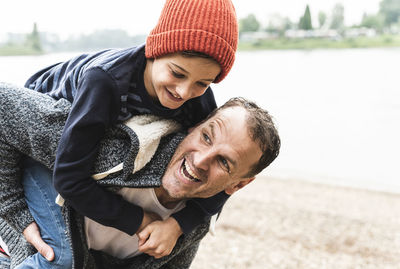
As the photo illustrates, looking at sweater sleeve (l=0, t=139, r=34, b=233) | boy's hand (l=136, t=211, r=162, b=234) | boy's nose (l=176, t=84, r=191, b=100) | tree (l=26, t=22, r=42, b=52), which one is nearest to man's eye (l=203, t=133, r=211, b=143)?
boy's nose (l=176, t=84, r=191, b=100)

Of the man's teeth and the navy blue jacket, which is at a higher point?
the navy blue jacket

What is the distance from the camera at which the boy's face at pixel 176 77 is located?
196 cm

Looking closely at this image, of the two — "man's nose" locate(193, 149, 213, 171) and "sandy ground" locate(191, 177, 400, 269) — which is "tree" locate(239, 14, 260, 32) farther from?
"man's nose" locate(193, 149, 213, 171)

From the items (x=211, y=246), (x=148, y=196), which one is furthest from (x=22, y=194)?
(x=211, y=246)

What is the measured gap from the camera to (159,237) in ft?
6.52

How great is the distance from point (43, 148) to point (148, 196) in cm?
59

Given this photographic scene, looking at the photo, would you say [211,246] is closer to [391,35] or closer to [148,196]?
[148,196]

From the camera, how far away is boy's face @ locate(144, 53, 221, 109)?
1962mm

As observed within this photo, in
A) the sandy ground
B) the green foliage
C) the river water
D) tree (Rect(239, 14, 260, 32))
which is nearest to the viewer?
the sandy ground

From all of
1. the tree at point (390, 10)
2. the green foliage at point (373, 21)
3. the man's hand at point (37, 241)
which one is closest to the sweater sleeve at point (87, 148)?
the man's hand at point (37, 241)

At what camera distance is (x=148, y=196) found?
211 cm

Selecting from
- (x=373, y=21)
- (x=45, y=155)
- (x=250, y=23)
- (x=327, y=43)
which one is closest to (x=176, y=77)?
(x=45, y=155)

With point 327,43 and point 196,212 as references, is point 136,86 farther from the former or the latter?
point 327,43

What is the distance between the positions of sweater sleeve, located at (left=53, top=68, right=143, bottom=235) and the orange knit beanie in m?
0.36
